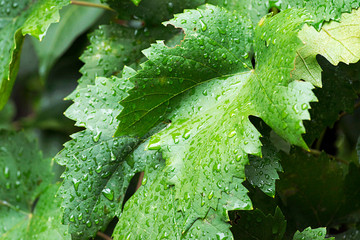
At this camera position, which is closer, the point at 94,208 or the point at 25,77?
the point at 94,208

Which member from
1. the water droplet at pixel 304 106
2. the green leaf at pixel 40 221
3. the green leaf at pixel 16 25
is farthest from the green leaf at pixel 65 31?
the water droplet at pixel 304 106

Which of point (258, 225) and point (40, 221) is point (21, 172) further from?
point (258, 225)

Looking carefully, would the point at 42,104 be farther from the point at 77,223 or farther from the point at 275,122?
the point at 275,122

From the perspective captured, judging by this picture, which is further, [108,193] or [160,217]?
[108,193]

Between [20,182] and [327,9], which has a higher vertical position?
[327,9]

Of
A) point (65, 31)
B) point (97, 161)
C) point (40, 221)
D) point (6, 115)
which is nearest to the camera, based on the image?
point (97, 161)

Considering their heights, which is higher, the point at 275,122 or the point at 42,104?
the point at 275,122

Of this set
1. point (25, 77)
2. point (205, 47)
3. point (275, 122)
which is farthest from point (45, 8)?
point (25, 77)

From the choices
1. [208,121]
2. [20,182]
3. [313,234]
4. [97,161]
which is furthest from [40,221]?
[313,234]
